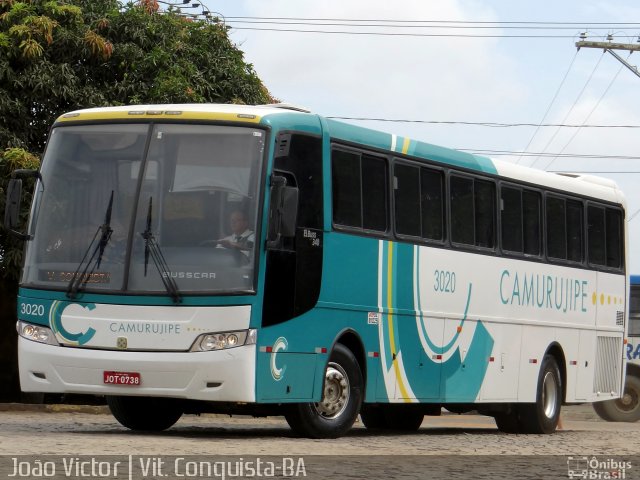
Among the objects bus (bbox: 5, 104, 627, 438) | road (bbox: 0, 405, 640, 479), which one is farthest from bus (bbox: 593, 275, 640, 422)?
bus (bbox: 5, 104, 627, 438)

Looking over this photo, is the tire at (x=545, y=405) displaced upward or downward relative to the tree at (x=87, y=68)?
downward

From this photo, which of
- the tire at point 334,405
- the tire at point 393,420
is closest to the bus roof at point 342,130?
the tire at point 334,405

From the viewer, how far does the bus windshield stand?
14609mm

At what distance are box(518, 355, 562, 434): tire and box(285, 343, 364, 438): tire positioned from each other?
4679 millimetres

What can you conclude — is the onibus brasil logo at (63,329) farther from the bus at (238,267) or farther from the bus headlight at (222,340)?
the bus headlight at (222,340)

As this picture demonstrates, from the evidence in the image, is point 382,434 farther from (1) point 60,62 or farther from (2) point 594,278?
(1) point 60,62

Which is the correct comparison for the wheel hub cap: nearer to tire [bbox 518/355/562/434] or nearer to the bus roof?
the bus roof

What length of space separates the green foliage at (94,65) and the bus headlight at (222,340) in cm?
1044

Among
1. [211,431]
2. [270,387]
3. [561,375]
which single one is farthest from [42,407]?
[270,387]

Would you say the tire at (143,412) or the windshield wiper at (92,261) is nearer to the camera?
the windshield wiper at (92,261)

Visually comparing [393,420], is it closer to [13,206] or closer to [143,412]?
[143,412]

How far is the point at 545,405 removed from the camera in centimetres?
2055

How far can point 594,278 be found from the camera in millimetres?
21719

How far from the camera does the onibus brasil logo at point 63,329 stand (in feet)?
48.6
